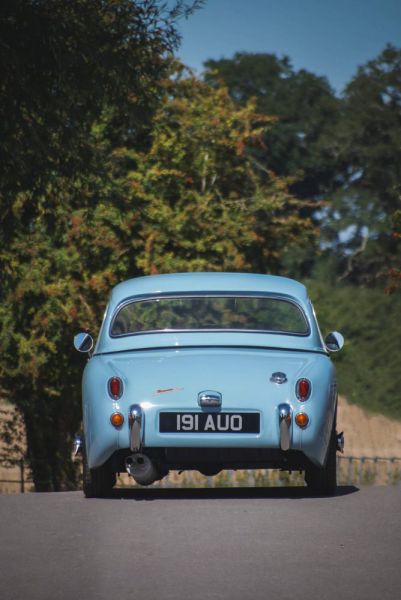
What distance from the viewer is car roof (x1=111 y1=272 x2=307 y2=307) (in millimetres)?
11820

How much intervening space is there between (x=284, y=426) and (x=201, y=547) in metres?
2.26

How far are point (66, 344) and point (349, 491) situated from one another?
17.8 metres

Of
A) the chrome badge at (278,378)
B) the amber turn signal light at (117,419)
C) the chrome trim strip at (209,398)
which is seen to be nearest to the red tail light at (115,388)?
the amber turn signal light at (117,419)

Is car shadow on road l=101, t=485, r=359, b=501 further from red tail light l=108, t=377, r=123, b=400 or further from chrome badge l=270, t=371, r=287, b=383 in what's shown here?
chrome badge l=270, t=371, r=287, b=383

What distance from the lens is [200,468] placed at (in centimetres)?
1078

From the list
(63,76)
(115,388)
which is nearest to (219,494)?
(115,388)

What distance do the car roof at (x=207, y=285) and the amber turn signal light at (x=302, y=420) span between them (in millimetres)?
1708

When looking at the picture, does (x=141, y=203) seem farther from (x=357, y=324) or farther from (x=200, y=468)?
(x=357, y=324)

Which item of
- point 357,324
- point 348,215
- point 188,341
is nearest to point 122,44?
point 188,341

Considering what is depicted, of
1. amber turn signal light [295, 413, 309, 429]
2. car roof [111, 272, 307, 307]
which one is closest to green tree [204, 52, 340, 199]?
car roof [111, 272, 307, 307]

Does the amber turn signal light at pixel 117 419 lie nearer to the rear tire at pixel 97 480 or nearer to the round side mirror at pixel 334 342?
the rear tire at pixel 97 480

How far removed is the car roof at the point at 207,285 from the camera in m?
11.8

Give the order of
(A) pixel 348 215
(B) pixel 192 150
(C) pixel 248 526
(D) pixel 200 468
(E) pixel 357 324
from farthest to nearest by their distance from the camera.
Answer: (A) pixel 348 215, (E) pixel 357 324, (B) pixel 192 150, (D) pixel 200 468, (C) pixel 248 526

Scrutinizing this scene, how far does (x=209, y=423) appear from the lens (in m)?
10.3
